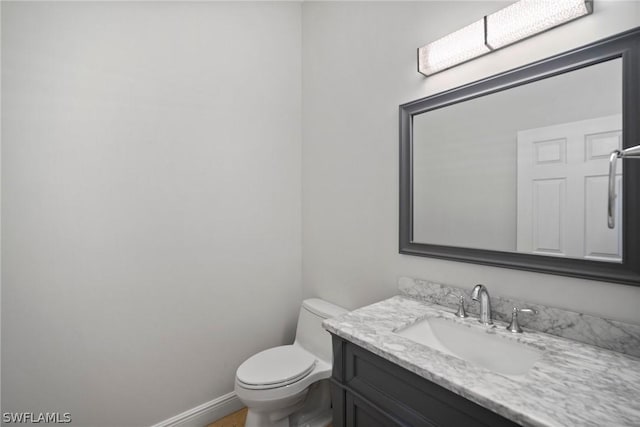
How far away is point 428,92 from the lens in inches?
54.7

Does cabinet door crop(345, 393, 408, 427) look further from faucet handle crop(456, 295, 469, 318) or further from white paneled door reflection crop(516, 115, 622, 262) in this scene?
white paneled door reflection crop(516, 115, 622, 262)

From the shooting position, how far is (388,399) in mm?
929

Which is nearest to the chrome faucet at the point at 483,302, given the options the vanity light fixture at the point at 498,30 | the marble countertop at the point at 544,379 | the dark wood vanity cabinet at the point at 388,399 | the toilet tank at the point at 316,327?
the marble countertop at the point at 544,379

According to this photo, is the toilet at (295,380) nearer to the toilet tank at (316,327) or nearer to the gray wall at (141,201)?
the toilet tank at (316,327)

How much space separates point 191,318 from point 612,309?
1892 mm

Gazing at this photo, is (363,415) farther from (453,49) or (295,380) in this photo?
(453,49)

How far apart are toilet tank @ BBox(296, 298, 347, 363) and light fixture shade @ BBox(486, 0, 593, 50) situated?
61.4 inches

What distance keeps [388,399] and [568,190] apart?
94cm

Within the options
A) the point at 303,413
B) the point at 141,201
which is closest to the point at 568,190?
the point at 303,413

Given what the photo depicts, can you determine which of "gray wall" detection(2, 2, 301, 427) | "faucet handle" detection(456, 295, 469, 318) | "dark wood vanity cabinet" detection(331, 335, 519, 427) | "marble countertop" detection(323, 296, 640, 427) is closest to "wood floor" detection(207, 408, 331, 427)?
"gray wall" detection(2, 2, 301, 427)

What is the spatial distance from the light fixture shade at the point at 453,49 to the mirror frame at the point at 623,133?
12 cm

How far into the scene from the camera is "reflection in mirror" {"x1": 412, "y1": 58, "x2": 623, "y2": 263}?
36.8 inches

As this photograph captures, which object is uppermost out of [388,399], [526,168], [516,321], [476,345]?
[526,168]

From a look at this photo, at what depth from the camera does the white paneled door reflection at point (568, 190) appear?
92cm
